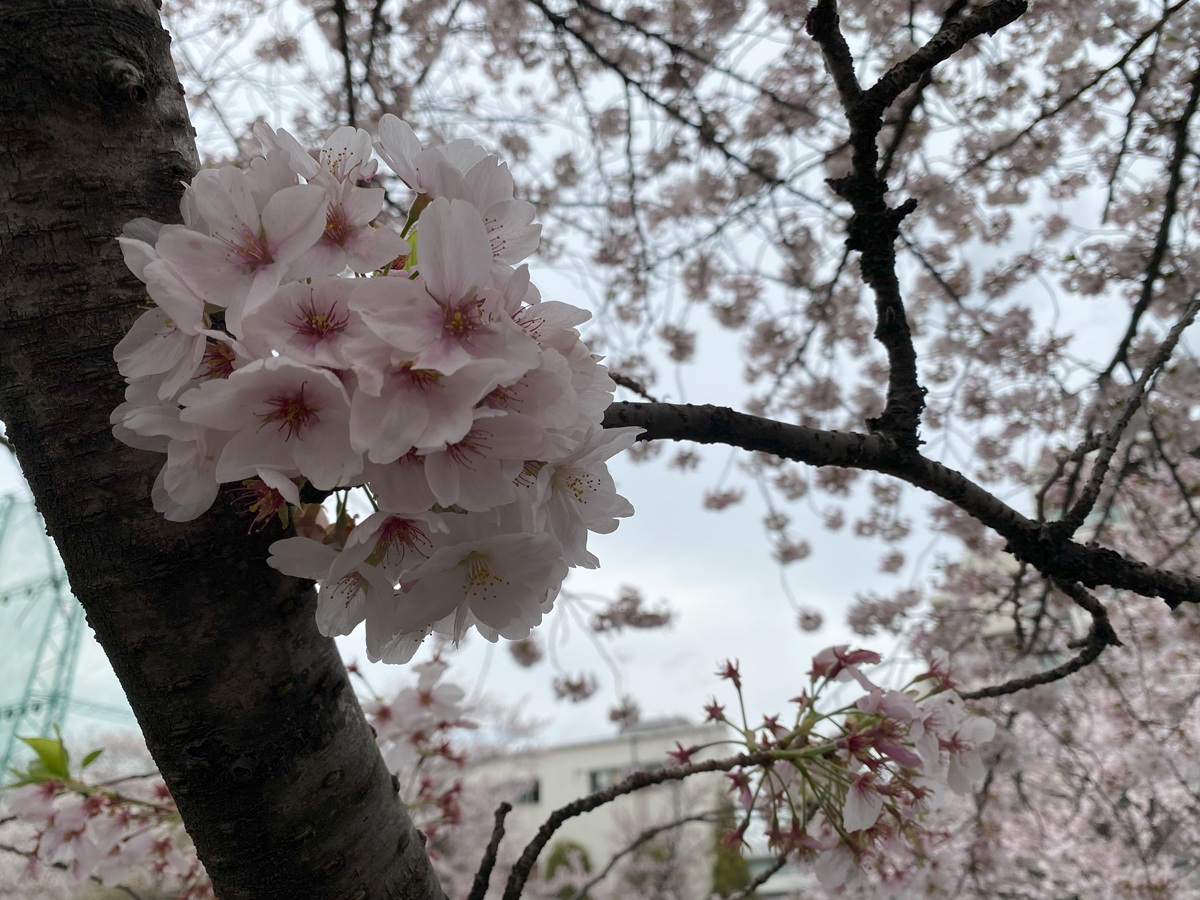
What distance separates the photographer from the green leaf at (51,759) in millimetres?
1559

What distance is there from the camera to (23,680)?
6312 mm

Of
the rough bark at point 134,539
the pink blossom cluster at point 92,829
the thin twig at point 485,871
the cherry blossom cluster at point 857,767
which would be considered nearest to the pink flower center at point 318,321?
the rough bark at point 134,539

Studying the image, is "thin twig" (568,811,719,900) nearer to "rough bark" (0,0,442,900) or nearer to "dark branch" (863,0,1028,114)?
"rough bark" (0,0,442,900)

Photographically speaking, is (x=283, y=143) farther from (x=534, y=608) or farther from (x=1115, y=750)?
(x=1115, y=750)

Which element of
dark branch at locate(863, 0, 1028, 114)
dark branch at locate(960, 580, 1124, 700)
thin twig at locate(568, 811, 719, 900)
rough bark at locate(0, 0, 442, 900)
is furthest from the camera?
thin twig at locate(568, 811, 719, 900)

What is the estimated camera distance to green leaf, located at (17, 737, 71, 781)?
1.56 metres

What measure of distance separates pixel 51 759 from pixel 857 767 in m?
1.72

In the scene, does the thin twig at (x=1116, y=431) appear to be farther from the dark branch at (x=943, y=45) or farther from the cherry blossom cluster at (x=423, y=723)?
the cherry blossom cluster at (x=423, y=723)

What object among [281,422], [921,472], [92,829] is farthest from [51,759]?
[921,472]

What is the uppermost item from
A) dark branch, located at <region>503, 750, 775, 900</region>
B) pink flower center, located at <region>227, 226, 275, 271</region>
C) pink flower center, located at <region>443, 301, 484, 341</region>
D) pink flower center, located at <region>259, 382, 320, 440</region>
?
pink flower center, located at <region>227, 226, 275, 271</region>

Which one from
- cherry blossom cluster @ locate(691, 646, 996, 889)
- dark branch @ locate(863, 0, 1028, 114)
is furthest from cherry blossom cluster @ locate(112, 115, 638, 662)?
cherry blossom cluster @ locate(691, 646, 996, 889)

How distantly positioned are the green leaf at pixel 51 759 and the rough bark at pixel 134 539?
1.20m

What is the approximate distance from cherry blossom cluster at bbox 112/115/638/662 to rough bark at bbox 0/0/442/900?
0.08m

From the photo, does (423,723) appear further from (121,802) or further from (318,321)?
(318,321)
